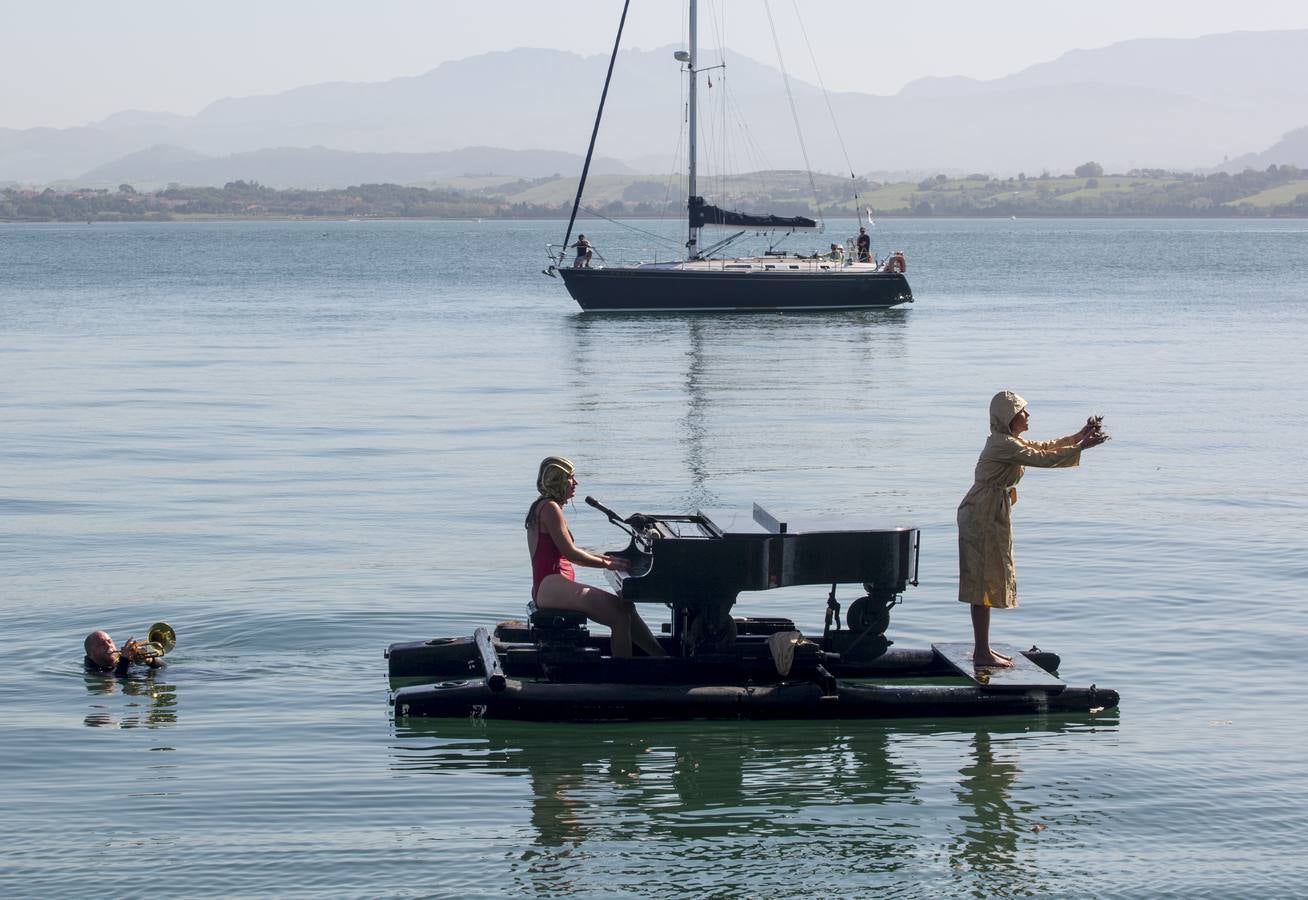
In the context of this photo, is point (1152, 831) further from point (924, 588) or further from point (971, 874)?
point (924, 588)

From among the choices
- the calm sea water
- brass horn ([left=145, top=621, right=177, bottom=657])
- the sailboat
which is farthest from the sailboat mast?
brass horn ([left=145, top=621, right=177, bottom=657])

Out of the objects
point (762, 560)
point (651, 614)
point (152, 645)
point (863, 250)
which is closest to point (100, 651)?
point (152, 645)

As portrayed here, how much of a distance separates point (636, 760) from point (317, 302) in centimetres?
5744

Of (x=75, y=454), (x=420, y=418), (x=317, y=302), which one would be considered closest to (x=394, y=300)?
(x=317, y=302)

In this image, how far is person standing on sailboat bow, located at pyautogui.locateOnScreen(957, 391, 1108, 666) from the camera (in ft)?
34.4

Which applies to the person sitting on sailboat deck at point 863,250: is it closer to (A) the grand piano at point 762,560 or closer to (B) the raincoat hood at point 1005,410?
(B) the raincoat hood at point 1005,410

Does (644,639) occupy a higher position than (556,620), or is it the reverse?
(556,620)

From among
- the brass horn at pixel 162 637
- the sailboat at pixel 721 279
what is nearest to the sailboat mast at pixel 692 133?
the sailboat at pixel 721 279

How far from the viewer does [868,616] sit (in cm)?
1073

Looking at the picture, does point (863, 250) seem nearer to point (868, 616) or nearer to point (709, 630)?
point (868, 616)

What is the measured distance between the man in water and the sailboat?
41329mm

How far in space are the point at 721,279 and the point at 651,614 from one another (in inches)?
1571

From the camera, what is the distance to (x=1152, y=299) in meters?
65.7

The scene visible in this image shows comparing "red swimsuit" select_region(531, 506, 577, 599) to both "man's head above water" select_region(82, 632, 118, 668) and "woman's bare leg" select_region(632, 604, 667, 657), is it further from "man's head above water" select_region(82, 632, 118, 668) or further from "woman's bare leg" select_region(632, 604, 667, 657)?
"man's head above water" select_region(82, 632, 118, 668)
